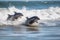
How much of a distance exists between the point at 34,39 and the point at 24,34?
1.43 meters

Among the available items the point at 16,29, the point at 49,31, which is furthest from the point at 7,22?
the point at 49,31

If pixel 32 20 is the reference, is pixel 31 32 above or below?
below

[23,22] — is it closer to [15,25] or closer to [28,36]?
[15,25]

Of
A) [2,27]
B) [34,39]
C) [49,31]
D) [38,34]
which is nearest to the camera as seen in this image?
[34,39]

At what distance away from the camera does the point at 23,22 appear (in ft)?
64.4

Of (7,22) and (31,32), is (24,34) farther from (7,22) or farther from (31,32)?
(7,22)

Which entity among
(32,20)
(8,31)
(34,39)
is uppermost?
(32,20)

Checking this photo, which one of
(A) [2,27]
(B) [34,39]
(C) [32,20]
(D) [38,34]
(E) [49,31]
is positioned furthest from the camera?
(C) [32,20]

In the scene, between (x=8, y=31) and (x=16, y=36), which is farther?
(x=8, y=31)

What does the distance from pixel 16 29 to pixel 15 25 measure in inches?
66.9

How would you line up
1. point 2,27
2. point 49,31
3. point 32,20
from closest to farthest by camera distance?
1. point 49,31
2. point 2,27
3. point 32,20

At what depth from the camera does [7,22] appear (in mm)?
19531

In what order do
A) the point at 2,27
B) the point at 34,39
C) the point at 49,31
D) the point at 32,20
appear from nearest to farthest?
the point at 34,39 < the point at 49,31 < the point at 2,27 < the point at 32,20

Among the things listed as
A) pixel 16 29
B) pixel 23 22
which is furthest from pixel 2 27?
pixel 23 22
